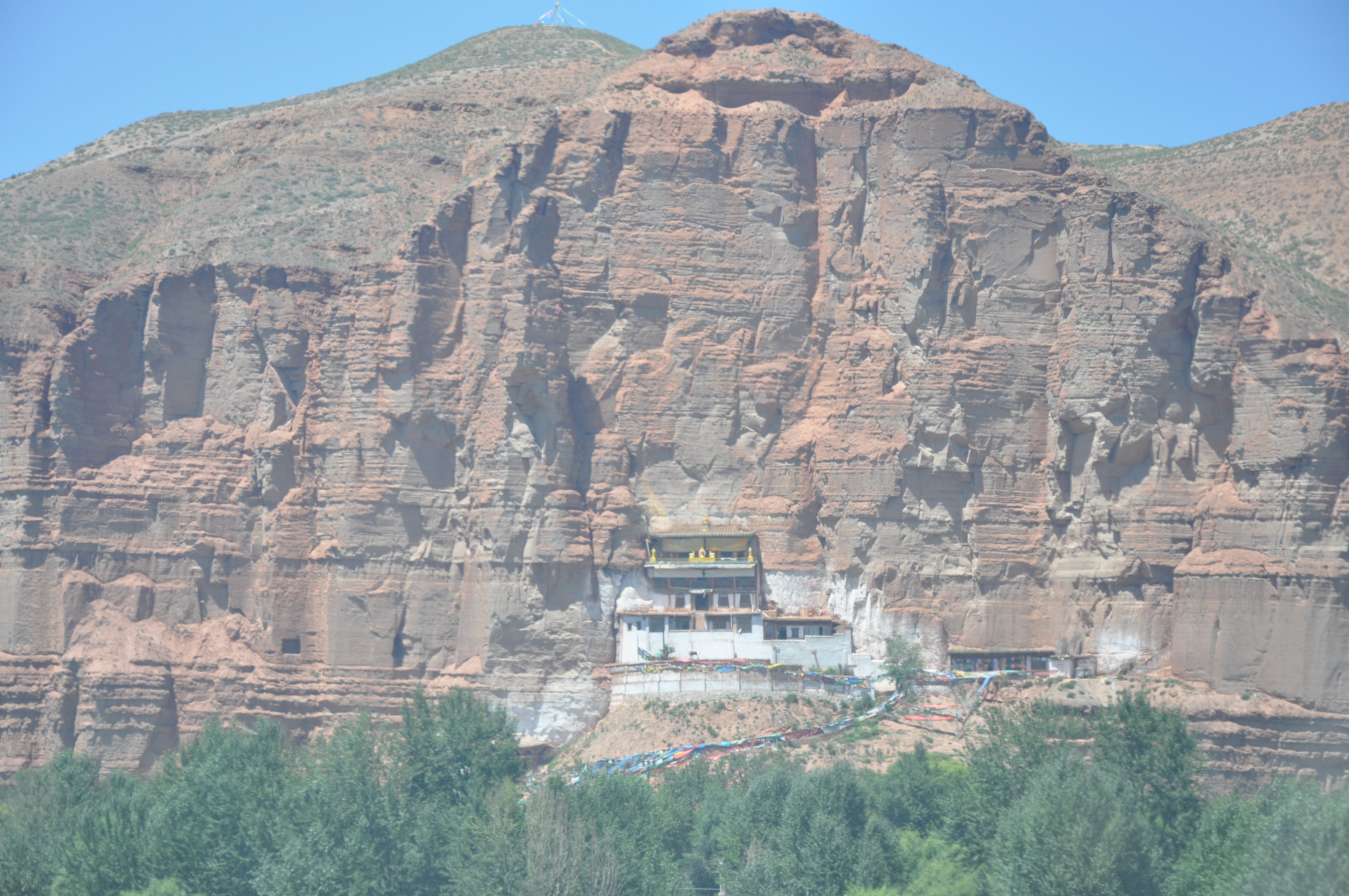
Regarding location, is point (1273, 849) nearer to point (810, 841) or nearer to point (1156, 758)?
point (1156, 758)

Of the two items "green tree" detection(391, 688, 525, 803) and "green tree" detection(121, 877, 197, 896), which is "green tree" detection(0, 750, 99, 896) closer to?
"green tree" detection(121, 877, 197, 896)

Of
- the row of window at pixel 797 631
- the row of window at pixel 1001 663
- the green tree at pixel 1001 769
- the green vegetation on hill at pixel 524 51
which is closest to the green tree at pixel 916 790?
the green tree at pixel 1001 769

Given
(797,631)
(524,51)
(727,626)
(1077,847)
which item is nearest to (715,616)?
(727,626)

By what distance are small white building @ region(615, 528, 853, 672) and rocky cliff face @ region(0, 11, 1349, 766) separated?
947mm

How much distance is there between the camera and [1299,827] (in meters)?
41.6

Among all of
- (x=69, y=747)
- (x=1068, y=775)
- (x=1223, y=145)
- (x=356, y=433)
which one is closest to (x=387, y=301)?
(x=356, y=433)

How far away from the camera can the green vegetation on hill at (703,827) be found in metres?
45.7

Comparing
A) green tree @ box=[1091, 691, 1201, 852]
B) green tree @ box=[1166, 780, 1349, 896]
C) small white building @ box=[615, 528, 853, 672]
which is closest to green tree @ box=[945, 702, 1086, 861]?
green tree @ box=[1091, 691, 1201, 852]

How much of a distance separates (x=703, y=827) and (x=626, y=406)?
18168 mm

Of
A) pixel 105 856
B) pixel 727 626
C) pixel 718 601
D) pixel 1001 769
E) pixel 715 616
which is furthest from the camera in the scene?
pixel 718 601

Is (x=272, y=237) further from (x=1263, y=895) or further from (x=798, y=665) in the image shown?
(x=1263, y=895)

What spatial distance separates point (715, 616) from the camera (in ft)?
214

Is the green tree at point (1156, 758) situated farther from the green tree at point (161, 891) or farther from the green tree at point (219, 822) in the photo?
the green tree at point (161, 891)

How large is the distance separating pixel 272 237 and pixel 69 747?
2025 centimetres
